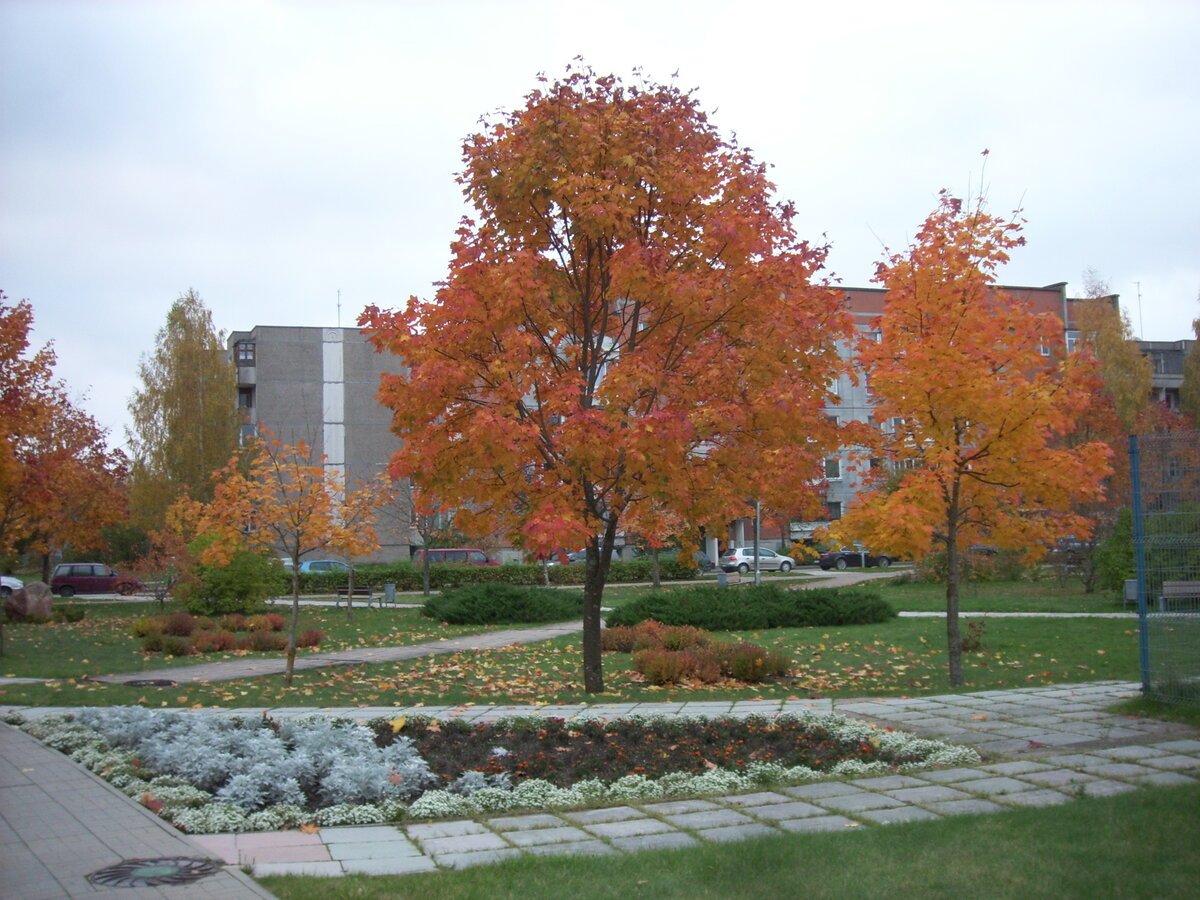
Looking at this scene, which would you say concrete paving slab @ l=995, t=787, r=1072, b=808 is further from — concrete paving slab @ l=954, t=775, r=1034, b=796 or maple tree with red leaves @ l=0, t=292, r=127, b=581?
maple tree with red leaves @ l=0, t=292, r=127, b=581

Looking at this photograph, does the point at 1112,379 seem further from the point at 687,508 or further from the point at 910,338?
the point at 687,508

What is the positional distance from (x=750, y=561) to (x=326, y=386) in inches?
957

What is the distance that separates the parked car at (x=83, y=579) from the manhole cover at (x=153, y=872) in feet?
134

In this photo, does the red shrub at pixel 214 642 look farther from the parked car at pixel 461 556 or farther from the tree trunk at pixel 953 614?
the parked car at pixel 461 556

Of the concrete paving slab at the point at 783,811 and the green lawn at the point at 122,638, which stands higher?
the concrete paving slab at the point at 783,811

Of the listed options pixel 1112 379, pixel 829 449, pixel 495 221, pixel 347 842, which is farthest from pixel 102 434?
pixel 1112 379

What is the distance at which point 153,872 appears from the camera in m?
4.98

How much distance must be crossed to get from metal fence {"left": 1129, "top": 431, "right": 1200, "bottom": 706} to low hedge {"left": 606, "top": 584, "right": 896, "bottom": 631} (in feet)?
36.4

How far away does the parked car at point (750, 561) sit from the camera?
5022 centimetres

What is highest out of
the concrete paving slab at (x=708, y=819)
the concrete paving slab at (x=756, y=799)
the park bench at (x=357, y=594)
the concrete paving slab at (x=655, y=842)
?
the concrete paving slab at (x=655, y=842)

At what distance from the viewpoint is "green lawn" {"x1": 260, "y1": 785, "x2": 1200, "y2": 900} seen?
184 inches

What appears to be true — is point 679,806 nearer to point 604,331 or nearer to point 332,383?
point 604,331

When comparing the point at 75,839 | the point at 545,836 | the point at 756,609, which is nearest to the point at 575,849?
the point at 545,836

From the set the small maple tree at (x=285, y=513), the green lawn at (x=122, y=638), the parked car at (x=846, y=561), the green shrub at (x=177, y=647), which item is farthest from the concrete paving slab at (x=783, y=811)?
the parked car at (x=846, y=561)
